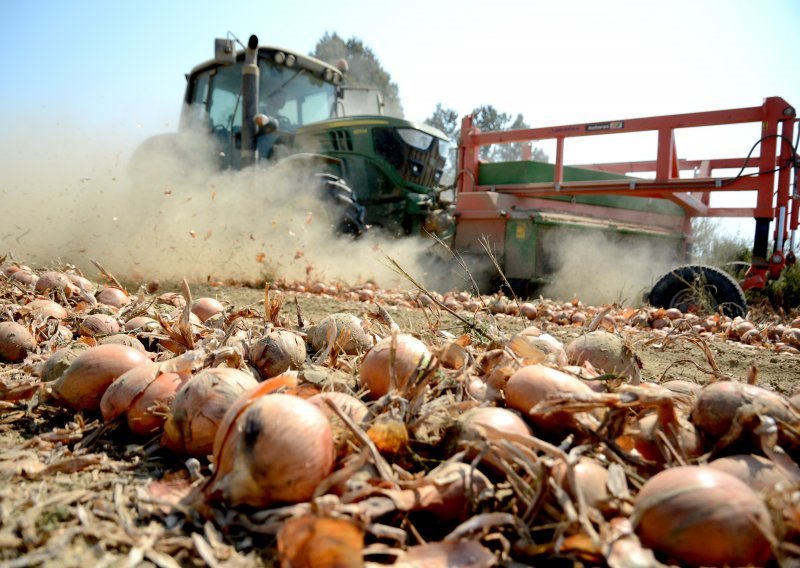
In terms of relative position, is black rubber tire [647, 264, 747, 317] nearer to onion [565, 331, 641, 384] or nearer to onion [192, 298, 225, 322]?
onion [565, 331, 641, 384]

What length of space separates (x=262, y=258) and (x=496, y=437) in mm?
5635

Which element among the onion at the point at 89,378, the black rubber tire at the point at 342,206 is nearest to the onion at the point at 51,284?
the onion at the point at 89,378

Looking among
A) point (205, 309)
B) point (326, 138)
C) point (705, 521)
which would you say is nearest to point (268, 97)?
point (326, 138)

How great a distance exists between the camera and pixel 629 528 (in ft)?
3.08

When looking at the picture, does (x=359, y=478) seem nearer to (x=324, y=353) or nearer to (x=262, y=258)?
(x=324, y=353)

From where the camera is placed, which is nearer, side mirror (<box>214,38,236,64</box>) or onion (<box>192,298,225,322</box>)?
onion (<box>192,298,225,322</box>)

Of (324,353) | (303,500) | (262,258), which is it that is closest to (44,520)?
(303,500)

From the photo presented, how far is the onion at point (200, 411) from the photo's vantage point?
4.15 feet

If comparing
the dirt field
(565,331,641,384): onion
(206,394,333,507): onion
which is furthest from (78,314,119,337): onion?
(565,331,641,384): onion

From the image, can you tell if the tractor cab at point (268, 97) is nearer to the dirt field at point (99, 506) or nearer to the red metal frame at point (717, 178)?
the red metal frame at point (717, 178)

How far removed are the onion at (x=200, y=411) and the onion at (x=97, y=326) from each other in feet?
3.92

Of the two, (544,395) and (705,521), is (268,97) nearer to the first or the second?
(544,395)

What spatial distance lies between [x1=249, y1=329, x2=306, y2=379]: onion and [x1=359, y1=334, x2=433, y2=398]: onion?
1.16 ft

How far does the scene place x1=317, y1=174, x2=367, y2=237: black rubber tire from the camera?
22.6 ft
